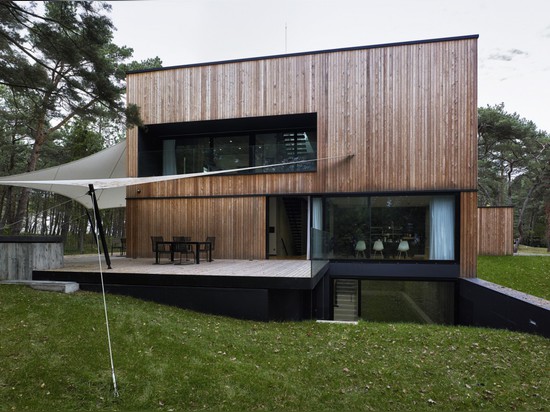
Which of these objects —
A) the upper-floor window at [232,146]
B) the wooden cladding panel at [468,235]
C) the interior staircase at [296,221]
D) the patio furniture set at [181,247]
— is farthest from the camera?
the interior staircase at [296,221]

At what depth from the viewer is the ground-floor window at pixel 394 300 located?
852cm

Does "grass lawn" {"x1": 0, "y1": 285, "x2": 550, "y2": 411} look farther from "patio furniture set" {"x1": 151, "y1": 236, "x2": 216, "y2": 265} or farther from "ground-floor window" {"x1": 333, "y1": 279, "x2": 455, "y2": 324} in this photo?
"ground-floor window" {"x1": 333, "y1": 279, "x2": 455, "y2": 324}

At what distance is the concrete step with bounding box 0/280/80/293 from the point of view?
6.18m

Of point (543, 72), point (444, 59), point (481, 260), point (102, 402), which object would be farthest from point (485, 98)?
point (102, 402)

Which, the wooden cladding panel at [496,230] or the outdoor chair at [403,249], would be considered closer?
the outdoor chair at [403,249]

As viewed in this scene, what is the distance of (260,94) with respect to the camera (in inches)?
382

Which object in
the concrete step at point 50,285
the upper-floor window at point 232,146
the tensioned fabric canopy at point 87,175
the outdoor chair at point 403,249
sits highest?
the upper-floor window at point 232,146

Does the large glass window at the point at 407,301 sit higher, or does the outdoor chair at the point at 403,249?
the outdoor chair at the point at 403,249

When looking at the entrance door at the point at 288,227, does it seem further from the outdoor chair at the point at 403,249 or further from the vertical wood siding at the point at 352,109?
the outdoor chair at the point at 403,249

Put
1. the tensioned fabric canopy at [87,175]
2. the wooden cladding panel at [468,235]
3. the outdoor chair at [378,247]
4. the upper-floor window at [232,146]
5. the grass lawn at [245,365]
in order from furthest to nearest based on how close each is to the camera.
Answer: the upper-floor window at [232,146] → the outdoor chair at [378,247] → the tensioned fabric canopy at [87,175] → the wooden cladding panel at [468,235] → the grass lawn at [245,365]

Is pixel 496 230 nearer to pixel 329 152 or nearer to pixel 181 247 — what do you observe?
pixel 329 152

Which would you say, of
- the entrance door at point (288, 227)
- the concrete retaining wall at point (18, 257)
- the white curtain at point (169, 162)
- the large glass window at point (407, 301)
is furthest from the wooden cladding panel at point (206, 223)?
the concrete retaining wall at point (18, 257)

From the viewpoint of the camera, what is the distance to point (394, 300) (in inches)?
352

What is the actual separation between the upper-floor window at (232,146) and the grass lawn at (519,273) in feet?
19.3
